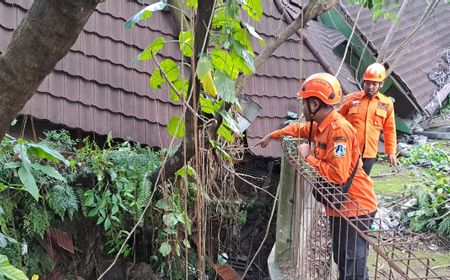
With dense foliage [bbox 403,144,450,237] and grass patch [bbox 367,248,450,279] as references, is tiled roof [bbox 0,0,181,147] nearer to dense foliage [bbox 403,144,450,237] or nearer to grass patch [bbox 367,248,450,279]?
grass patch [bbox 367,248,450,279]

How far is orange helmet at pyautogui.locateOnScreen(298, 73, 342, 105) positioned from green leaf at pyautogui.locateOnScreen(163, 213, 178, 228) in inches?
58.2

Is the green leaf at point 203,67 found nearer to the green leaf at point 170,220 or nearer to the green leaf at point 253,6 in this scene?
the green leaf at point 253,6

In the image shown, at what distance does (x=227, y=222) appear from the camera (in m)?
5.14

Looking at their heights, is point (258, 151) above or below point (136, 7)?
below

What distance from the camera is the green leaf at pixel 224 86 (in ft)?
7.91

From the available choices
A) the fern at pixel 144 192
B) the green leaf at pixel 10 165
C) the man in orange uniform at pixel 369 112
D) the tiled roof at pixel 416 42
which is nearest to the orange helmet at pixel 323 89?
the man in orange uniform at pixel 369 112

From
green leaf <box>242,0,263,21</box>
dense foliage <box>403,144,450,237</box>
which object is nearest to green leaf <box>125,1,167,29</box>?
green leaf <box>242,0,263,21</box>

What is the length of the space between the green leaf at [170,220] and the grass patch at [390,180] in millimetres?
3669

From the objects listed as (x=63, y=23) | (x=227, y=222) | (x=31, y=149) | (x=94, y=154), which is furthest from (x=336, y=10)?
(x=63, y=23)

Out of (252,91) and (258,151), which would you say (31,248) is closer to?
(258,151)

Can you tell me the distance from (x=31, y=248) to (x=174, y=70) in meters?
1.97

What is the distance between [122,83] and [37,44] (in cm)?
338

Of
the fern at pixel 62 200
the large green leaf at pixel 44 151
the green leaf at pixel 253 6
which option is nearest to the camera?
the large green leaf at pixel 44 151

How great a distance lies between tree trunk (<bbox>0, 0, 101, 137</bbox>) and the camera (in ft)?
4.47
